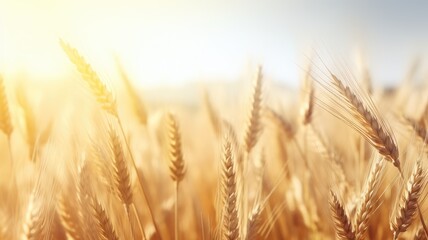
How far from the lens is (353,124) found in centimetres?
123

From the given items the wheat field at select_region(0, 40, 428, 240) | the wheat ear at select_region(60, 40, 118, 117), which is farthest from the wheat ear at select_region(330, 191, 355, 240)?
the wheat ear at select_region(60, 40, 118, 117)

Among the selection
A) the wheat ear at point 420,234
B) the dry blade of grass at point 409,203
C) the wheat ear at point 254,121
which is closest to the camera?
the dry blade of grass at point 409,203

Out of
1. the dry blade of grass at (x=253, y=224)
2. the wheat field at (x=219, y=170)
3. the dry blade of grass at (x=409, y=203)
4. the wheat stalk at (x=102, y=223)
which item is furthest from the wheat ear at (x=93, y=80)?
the dry blade of grass at (x=409, y=203)

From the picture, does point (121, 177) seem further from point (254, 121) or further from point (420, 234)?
point (420, 234)

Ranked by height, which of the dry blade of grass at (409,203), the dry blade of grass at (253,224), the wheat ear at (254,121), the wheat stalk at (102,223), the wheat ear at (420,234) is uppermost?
the wheat stalk at (102,223)

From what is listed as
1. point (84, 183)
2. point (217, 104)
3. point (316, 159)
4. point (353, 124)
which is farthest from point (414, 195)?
point (217, 104)

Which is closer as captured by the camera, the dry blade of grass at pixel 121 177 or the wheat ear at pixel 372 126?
the wheat ear at pixel 372 126

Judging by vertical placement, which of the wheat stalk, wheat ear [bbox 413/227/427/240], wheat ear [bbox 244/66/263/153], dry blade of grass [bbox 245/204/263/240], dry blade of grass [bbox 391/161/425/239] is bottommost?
wheat ear [bbox 413/227/427/240]

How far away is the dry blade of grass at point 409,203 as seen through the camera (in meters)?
1.10

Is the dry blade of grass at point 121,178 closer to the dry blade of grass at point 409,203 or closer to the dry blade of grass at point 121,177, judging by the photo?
the dry blade of grass at point 121,177

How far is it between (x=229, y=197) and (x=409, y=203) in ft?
1.46

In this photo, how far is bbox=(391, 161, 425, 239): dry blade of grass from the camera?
110 centimetres

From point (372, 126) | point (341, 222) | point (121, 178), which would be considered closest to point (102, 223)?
point (121, 178)

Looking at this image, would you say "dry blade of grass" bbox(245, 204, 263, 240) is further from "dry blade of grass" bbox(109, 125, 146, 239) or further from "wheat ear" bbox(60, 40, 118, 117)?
"wheat ear" bbox(60, 40, 118, 117)
